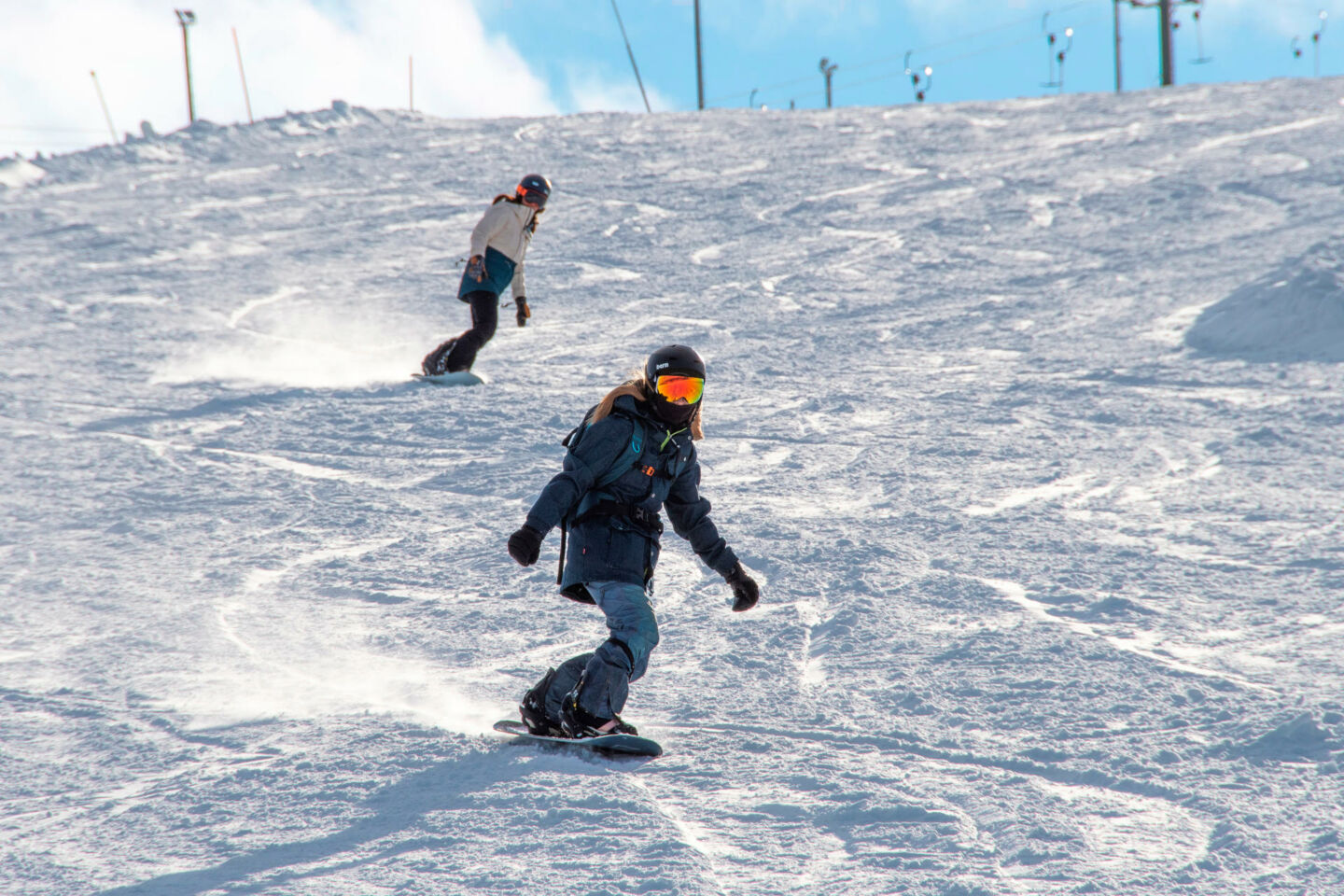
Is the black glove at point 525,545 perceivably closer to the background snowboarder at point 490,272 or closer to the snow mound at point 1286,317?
the background snowboarder at point 490,272

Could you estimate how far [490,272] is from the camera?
9.00 metres

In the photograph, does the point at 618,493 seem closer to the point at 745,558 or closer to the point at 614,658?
the point at 614,658

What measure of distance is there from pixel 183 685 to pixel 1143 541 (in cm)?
421

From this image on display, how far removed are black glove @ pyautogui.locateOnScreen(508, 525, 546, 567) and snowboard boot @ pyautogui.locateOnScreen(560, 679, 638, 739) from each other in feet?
1.58

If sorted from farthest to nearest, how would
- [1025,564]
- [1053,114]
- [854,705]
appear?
[1053,114]
[1025,564]
[854,705]

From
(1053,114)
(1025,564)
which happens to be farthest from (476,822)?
(1053,114)

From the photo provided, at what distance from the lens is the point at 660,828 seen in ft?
9.99

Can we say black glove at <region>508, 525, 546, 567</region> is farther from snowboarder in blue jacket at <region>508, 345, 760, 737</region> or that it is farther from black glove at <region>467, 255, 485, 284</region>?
black glove at <region>467, 255, 485, 284</region>

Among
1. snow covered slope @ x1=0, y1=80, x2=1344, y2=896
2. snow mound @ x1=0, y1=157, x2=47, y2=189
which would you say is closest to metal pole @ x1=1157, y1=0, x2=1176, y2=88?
snow covered slope @ x1=0, y1=80, x2=1344, y2=896

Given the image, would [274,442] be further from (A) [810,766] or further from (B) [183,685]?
(A) [810,766]

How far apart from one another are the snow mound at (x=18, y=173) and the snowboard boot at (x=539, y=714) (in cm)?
1807

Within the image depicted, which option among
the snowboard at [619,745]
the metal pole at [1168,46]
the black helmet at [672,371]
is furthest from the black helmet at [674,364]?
the metal pole at [1168,46]

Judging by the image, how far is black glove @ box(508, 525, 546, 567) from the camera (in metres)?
3.29

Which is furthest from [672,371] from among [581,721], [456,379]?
[456,379]
